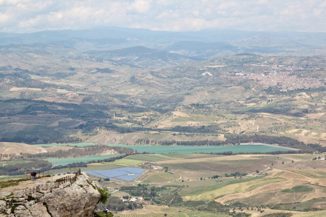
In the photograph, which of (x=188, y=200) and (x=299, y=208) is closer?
(x=299, y=208)

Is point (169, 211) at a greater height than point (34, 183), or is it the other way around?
point (34, 183)

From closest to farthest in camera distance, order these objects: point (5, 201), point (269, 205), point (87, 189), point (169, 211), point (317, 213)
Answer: point (5, 201)
point (87, 189)
point (317, 213)
point (169, 211)
point (269, 205)

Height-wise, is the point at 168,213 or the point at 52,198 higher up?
the point at 52,198

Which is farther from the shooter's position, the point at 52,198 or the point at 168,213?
the point at 168,213

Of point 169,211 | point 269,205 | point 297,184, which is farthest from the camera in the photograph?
point 297,184

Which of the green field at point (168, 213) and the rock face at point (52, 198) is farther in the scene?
the green field at point (168, 213)

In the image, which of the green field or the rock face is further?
the green field

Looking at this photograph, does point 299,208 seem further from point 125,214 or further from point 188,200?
point 125,214

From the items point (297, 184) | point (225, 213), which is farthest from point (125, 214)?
point (297, 184)
